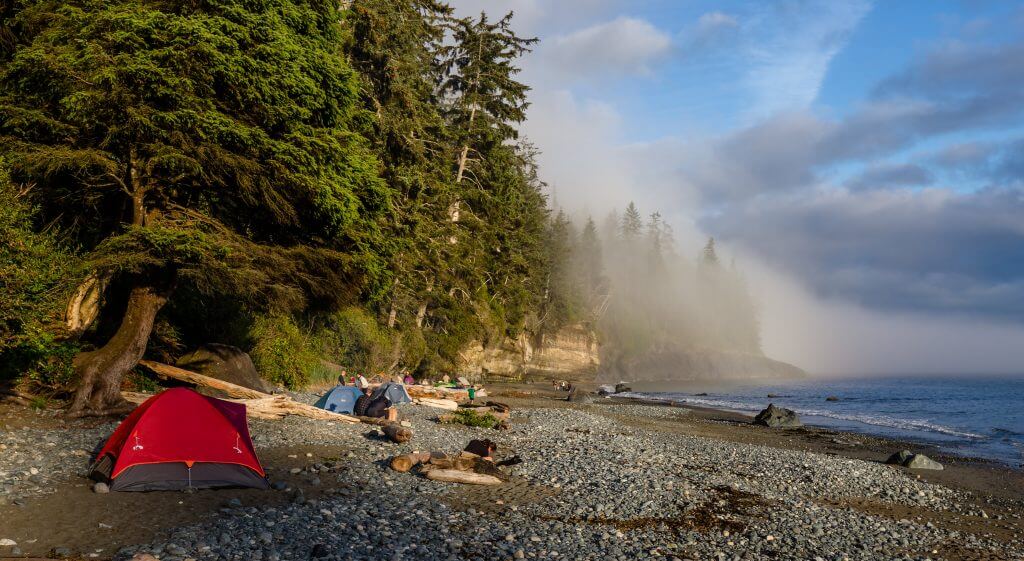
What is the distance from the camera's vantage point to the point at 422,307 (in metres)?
39.9

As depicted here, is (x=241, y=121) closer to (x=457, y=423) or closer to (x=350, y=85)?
(x=350, y=85)

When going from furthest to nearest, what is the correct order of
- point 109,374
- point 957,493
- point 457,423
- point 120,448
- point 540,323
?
1. point 540,323
2. point 457,423
3. point 957,493
4. point 109,374
5. point 120,448

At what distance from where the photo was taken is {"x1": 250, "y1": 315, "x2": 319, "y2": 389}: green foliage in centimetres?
2353

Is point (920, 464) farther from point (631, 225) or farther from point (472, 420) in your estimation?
point (631, 225)

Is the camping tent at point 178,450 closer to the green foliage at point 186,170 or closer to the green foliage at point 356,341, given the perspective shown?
the green foliage at point 186,170

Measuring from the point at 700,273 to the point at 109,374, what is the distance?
146 meters

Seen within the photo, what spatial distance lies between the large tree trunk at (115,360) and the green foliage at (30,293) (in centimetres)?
73

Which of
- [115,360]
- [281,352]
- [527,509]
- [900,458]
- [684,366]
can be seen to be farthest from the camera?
[684,366]

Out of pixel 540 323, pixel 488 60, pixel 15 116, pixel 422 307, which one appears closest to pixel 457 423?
pixel 15 116

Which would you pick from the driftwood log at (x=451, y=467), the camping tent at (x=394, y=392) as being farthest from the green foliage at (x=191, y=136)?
the camping tent at (x=394, y=392)

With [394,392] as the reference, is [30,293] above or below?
above

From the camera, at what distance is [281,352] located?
79.7 ft

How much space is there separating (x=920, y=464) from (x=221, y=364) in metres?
23.9

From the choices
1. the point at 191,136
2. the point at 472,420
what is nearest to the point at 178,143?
the point at 191,136
